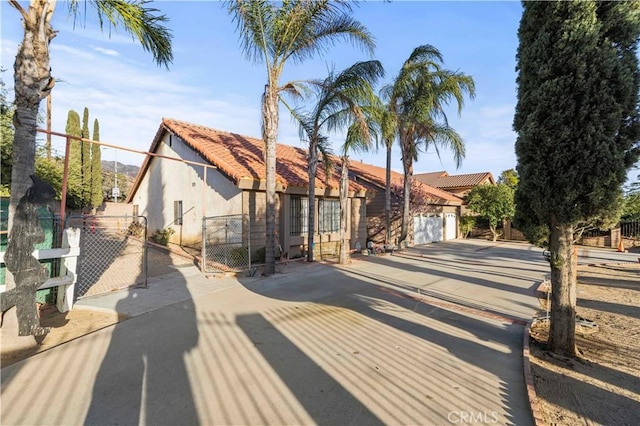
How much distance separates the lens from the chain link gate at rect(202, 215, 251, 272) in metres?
10.7

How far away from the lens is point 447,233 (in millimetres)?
24641

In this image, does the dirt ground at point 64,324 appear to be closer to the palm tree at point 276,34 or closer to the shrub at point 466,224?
the palm tree at point 276,34

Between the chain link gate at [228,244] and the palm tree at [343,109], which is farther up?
the palm tree at [343,109]

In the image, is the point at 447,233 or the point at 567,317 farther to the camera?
the point at 447,233

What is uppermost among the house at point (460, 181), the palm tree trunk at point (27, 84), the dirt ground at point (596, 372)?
the house at point (460, 181)

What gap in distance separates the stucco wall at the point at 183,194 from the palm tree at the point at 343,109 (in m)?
3.09

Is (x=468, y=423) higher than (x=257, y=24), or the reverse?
(x=257, y=24)

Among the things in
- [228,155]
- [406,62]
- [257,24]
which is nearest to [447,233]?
[406,62]

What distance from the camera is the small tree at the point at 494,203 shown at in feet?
75.4

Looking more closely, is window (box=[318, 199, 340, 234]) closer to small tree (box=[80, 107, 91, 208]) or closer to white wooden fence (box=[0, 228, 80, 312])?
white wooden fence (box=[0, 228, 80, 312])

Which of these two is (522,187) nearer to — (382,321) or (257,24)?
(382,321)

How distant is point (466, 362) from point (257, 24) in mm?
9130

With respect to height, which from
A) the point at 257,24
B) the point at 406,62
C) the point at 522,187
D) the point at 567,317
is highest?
the point at 406,62

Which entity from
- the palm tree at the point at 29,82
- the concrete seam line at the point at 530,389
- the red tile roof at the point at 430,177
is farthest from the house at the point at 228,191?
the red tile roof at the point at 430,177
